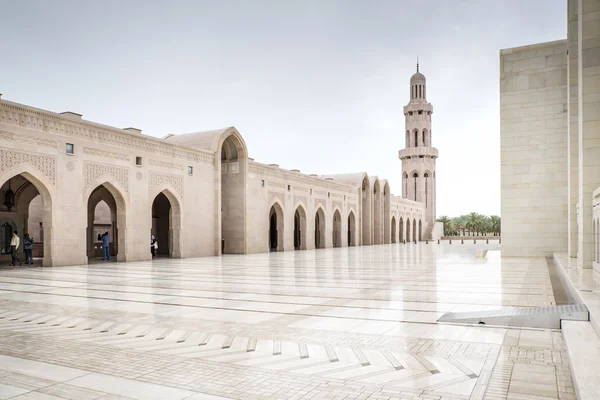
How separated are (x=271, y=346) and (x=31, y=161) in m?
9.85

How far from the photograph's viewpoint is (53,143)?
38.2 ft

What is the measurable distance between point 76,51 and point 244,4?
22.9 ft

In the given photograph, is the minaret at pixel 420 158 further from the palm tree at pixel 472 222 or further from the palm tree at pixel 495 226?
the palm tree at pixel 495 226

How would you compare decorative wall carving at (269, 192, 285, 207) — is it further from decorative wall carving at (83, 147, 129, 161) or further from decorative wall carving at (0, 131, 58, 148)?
decorative wall carving at (0, 131, 58, 148)

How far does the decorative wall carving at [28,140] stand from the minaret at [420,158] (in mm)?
37629

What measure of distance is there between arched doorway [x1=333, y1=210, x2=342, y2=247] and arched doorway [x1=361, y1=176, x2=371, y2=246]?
3.56 meters

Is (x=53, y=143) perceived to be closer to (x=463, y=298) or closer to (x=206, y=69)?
(x=463, y=298)

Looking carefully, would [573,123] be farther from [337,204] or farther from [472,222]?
[472,222]

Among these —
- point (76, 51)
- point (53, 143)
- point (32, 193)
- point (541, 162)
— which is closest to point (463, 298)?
point (541, 162)

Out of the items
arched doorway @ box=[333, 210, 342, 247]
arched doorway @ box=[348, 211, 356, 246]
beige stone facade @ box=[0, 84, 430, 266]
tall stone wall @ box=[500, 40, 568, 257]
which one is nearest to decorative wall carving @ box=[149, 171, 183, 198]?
beige stone facade @ box=[0, 84, 430, 266]

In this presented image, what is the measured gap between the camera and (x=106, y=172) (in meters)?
12.9

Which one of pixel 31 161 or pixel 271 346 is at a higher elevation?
pixel 31 161

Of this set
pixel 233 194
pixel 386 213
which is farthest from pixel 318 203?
pixel 386 213

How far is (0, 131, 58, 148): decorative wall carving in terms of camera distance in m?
10.6
